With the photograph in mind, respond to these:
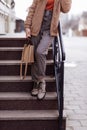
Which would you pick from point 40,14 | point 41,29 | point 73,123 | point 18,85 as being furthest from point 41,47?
point 73,123

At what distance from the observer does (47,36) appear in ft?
18.8

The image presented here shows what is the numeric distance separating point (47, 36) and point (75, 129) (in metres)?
1.42

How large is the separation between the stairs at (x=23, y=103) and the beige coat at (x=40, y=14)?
2.82ft

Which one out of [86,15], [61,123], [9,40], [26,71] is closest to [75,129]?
[61,123]

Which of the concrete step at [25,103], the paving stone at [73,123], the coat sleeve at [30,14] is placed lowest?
the paving stone at [73,123]

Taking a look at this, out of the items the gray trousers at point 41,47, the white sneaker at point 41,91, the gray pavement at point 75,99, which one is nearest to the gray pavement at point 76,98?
the gray pavement at point 75,99

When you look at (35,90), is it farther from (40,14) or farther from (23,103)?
(40,14)

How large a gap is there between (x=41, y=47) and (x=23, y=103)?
0.86m

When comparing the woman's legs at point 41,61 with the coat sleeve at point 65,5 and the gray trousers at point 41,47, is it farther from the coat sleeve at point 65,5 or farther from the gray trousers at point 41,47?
the coat sleeve at point 65,5

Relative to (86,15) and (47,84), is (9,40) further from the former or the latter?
(86,15)

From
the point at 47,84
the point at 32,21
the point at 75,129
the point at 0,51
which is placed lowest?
the point at 75,129

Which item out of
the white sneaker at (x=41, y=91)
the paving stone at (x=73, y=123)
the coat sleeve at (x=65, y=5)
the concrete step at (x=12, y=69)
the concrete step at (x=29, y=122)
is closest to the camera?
the concrete step at (x=29, y=122)

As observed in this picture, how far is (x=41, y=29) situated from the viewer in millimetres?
5766

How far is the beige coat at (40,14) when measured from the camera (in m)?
5.59
